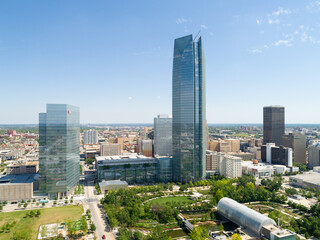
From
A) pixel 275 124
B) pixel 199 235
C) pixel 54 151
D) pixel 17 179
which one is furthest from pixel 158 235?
pixel 275 124

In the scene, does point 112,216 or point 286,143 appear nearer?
point 112,216

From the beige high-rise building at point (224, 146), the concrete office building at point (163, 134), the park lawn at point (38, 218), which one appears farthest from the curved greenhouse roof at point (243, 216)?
the beige high-rise building at point (224, 146)

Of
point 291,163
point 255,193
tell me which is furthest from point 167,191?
point 291,163

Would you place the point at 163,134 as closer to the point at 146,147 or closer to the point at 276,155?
the point at 146,147

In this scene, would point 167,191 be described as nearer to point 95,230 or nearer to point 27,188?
point 95,230

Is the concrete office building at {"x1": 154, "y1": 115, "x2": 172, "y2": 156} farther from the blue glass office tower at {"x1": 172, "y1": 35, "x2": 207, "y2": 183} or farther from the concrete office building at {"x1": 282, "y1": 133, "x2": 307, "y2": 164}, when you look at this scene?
the concrete office building at {"x1": 282, "y1": 133, "x2": 307, "y2": 164}

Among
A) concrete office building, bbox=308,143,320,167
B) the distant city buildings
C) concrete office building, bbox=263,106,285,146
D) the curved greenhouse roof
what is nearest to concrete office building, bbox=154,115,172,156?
the distant city buildings

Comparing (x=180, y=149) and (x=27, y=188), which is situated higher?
(x=180, y=149)
